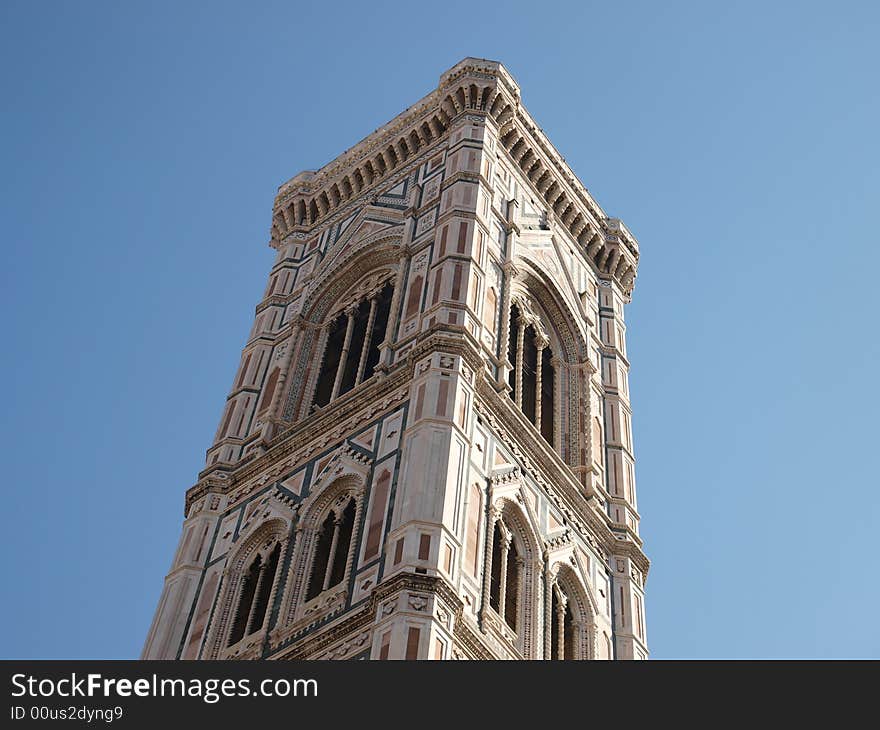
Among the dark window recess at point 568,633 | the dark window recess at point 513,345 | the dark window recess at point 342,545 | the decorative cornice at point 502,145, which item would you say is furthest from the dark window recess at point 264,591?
the decorative cornice at point 502,145

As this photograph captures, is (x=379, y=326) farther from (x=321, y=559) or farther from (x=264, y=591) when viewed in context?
(x=264, y=591)

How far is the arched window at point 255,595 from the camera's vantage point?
2216cm

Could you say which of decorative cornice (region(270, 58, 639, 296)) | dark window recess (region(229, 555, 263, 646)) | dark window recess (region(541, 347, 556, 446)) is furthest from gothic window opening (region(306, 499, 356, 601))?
decorative cornice (region(270, 58, 639, 296))

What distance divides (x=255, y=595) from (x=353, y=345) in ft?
21.5

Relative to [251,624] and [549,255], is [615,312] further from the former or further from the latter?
[251,624]

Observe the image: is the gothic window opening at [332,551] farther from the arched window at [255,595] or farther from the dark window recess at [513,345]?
the dark window recess at [513,345]

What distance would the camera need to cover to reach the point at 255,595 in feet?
74.0

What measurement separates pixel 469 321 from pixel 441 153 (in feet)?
23.4

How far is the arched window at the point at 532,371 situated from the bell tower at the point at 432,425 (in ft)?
0.16

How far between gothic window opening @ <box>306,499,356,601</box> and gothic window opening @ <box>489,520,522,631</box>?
1.98m

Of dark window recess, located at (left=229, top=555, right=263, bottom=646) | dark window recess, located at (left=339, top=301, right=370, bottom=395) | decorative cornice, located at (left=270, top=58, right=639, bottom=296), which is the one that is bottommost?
dark window recess, located at (left=229, top=555, right=263, bottom=646)

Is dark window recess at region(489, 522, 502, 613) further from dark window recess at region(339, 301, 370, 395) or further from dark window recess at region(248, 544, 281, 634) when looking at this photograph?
dark window recess at region(339, 301, 370, 395)

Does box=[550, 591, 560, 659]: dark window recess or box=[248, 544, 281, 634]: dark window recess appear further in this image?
box=[550, 591, 560, 659]: dark window recess

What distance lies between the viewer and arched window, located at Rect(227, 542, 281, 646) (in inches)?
872
